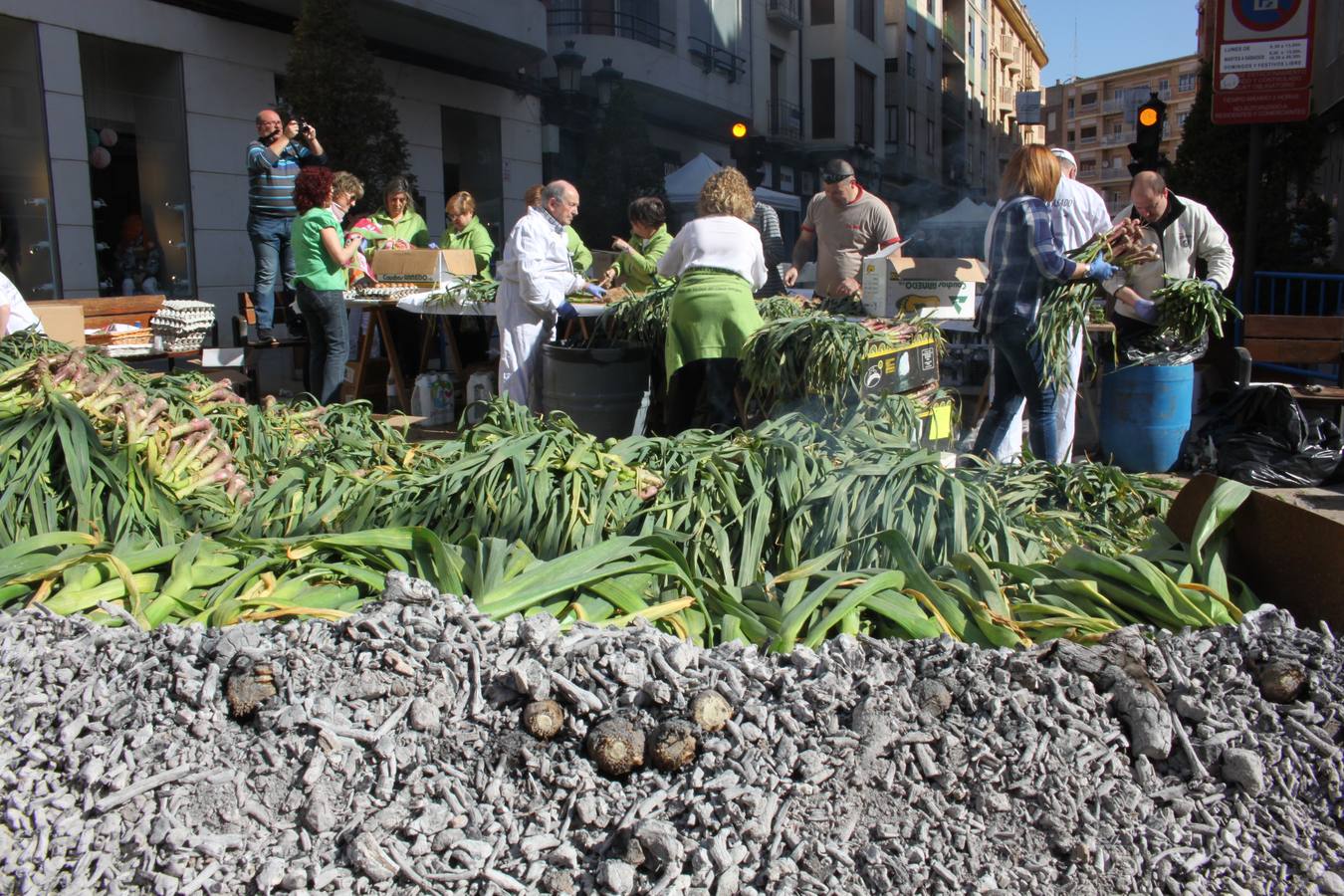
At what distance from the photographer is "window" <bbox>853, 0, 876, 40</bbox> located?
123ft

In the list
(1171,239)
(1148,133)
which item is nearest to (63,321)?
(1171,239)

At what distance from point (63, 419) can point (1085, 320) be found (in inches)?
174

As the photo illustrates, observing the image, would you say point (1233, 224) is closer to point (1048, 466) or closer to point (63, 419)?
point (1048, 466)

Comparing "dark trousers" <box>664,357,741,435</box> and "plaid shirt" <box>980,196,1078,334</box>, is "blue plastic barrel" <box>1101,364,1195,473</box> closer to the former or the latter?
"plaid shirt" <box>980,196,1078,334</box>

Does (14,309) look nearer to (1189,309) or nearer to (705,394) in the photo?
(705,394)

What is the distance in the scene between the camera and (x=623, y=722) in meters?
1.78

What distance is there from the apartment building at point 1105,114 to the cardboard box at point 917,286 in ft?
409

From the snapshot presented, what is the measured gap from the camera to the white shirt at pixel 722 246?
18.2 ft

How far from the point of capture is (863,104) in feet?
126

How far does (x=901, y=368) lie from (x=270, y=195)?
249 inches

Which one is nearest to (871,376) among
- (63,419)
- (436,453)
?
(436,453)

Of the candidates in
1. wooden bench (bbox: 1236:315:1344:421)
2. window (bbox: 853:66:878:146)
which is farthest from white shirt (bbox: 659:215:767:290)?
window (bbox: 853:66:878:146)

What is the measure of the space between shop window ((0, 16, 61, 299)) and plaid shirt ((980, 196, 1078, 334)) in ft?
31.4

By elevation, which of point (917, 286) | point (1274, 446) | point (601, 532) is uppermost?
point (917, 286)
